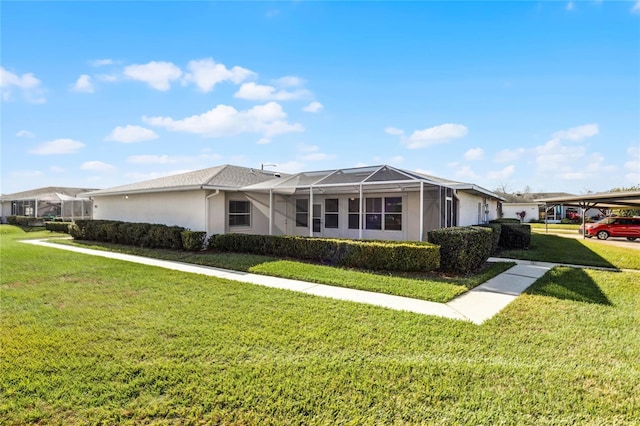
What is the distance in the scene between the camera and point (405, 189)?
1299 centimetres

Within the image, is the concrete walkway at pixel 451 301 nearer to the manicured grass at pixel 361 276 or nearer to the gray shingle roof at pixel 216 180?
the manicured grass at pixel 361 276

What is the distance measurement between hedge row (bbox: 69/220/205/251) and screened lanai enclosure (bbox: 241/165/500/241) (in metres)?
3.12

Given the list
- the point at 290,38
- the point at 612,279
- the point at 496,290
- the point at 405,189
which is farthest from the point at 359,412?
the point at 290,38

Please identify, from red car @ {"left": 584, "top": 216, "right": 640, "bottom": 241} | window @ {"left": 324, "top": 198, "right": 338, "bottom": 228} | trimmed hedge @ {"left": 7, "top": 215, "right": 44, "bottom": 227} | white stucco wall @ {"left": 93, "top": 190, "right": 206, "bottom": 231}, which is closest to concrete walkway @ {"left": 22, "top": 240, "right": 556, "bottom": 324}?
white stucco wall @ {"left": 93, "top": 190, "right": 206, "bottom": 231}

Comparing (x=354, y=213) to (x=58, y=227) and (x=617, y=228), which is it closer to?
(x=617, y=228)

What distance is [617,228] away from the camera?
1930 cm

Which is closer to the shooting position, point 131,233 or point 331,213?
point 131,233

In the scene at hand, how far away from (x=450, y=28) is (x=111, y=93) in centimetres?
1229

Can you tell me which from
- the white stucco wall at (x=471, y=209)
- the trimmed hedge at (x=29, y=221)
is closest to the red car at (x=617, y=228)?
the white stucco wall at (x=471, y=209)

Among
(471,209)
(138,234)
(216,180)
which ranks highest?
(216,180)

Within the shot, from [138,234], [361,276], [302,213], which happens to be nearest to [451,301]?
[361,276]

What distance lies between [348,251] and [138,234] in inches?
402

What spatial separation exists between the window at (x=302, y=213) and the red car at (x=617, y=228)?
1750 cm

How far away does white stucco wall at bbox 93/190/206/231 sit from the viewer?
1382 cm
